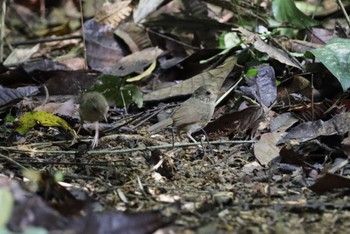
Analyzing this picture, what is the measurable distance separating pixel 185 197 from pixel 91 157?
24.0 inches

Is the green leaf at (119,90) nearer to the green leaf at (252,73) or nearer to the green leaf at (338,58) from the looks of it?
the green leaf at (252,73)

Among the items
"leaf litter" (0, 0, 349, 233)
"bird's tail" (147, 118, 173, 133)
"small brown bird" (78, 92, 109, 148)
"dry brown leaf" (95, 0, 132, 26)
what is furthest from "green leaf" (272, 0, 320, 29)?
Result: "small brown bird" (78, 92, 109, 148)

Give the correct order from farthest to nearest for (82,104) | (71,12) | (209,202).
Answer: (71,12)
(82,104)
(209,202)

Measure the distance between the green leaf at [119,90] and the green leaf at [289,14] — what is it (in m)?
0.99

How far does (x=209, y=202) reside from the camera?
1.90 meters

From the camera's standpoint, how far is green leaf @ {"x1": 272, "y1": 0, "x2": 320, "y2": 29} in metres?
3.66

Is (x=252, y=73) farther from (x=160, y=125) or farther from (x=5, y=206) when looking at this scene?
(x=5, y=206)

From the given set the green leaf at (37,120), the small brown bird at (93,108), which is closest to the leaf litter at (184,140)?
the green leaf at (37,120)

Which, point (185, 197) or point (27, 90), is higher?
point (185, 197)

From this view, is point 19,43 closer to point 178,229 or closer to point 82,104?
point 82,104

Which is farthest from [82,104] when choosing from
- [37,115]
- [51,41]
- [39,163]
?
[51,41]

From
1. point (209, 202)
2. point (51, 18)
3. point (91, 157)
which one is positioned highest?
point (209, 202)

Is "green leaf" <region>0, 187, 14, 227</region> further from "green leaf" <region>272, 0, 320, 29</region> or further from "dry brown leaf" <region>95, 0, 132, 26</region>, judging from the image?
"dry brown leaf" <region>95, 0, 132, 26</region>

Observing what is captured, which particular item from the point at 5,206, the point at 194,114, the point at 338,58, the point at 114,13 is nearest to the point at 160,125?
the point at 194,114
